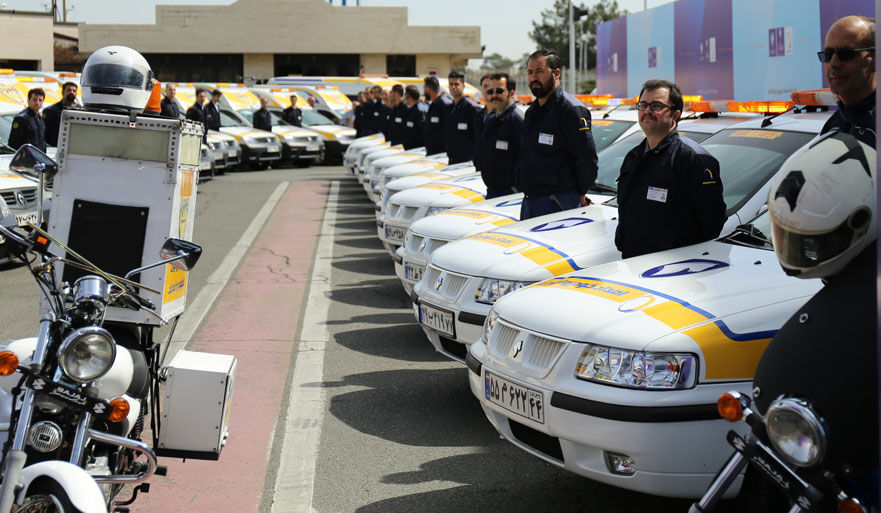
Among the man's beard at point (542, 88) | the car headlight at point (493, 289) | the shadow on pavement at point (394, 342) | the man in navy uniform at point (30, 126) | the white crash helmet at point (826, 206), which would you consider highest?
the man in navy uniform at point (30, 126)

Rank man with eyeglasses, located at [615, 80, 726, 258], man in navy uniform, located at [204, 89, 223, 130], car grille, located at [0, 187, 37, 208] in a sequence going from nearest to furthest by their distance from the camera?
man with eyeglasses, located at [615, 80, 726, 258] < car grille, located at [0, 187, 37, 208] < man in navy uniform, located at [204, 89, 223, 130]

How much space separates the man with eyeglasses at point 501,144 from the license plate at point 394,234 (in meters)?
1.07

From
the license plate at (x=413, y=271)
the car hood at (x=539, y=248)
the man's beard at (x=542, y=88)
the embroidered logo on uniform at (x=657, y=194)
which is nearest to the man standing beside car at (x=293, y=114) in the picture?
the license plate at (x=413, y=271)

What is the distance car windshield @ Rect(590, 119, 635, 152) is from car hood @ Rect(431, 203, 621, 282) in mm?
2092

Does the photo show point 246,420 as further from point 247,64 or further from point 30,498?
point 247,64

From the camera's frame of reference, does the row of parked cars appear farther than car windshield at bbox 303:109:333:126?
No

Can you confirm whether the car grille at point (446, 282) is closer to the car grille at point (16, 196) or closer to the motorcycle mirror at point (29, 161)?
the motorcycle mirror at point (29, 161)

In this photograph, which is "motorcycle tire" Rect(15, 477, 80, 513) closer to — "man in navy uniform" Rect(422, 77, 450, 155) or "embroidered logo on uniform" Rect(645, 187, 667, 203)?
"embroidered logo on uniform" Rect(645, 187, 667, 203)

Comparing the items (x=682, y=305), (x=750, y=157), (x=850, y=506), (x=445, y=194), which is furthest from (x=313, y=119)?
(x=850, y=506)

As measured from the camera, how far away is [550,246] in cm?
Answer: 616

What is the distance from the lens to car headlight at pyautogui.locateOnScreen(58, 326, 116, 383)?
3.39 metres

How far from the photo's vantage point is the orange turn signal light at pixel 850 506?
263 centimetres

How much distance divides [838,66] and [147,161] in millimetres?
3150

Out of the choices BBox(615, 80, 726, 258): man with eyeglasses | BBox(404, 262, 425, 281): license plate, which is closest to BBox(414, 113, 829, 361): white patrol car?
BBox(615, 80, 726, 258): man with eyeglasses
